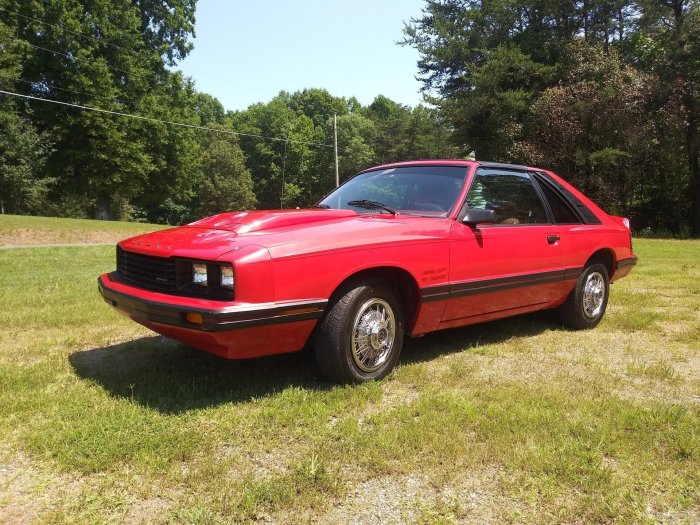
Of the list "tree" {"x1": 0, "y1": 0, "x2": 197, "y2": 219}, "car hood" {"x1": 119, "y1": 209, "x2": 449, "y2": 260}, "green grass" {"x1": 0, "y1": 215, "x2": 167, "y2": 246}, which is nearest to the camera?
"car hood" {"x1": 119, "y1": 209, "x2": 449, "y2": 260}

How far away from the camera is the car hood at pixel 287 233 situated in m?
3.05

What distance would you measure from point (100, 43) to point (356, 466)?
31309mm

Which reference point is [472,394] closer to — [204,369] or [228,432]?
[228,432]

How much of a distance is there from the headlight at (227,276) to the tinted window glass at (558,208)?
124 inches

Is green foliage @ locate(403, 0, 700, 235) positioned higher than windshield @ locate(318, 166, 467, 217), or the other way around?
green foliage @ locate(403, 0, 700, 235)

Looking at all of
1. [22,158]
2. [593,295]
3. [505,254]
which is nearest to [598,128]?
[593,295]

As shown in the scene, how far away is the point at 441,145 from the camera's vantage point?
50.3 meters

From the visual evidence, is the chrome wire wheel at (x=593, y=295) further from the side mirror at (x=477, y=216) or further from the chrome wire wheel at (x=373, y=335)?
the chrome wire wheel at (x=373, y=335)

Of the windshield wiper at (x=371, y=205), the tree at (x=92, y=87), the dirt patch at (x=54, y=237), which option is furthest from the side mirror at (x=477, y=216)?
the tree at (x=92, y=87)

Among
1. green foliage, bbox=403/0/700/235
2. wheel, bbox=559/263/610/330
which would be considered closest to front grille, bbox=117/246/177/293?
wheel, bbox=559/263/610/330

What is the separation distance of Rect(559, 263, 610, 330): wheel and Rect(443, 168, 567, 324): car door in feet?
0.85

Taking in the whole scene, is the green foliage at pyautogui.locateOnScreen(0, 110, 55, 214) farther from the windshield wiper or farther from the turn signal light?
the turn signal light

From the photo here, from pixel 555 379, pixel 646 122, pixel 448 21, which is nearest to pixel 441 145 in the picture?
pixel 448 21

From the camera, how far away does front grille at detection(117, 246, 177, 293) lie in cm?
316
